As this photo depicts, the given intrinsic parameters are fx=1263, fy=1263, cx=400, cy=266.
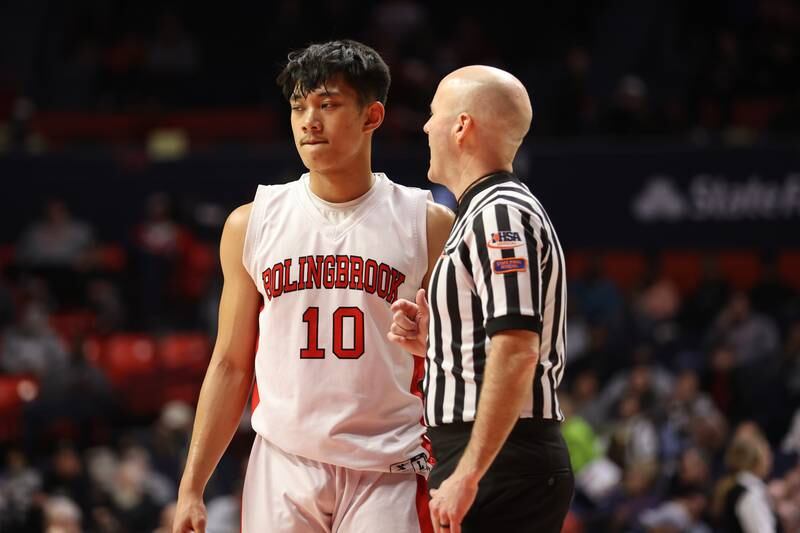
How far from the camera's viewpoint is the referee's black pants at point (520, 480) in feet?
Result: 10.9

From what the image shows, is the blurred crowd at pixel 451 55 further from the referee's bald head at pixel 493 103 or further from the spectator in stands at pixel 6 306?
the referee's bald head at pixel 493 103

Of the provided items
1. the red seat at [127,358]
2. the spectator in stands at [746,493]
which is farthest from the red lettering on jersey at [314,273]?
the red seat at [127,358]

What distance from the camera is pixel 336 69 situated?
13.0ft

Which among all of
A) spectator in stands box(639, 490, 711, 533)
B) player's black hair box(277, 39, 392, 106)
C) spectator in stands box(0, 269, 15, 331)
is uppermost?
spectator in stands box(0, 269, 15, 331)

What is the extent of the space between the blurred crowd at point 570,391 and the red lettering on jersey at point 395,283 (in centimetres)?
402

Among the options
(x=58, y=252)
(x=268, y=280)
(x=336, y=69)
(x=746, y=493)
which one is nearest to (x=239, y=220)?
(x=268, y=280)

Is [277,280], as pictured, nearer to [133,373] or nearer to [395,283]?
[395,283]

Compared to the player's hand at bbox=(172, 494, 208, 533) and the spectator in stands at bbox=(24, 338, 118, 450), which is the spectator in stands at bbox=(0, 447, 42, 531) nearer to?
the spectator in stands at bbox=(24, 338, 118, 450)

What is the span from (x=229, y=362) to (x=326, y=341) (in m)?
0.38

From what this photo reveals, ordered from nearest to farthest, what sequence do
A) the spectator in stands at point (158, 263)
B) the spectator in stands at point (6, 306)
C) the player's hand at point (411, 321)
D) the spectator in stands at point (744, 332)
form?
the player's hand at point (411, 321) < the spectator in stands at point (744, 332) < the spectator in stands at point (6, 306) < the spectator in stands at point (158, 263)

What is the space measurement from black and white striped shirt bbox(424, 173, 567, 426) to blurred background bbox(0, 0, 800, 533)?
5348 millimetres

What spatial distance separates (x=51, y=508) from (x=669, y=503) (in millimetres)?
4376

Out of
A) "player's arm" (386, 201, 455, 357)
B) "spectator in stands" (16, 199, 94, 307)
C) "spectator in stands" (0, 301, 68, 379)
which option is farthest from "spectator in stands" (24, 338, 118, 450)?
"player's arm" (386, 201, 455, 357)

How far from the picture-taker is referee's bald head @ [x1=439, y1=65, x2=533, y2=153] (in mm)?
3518
